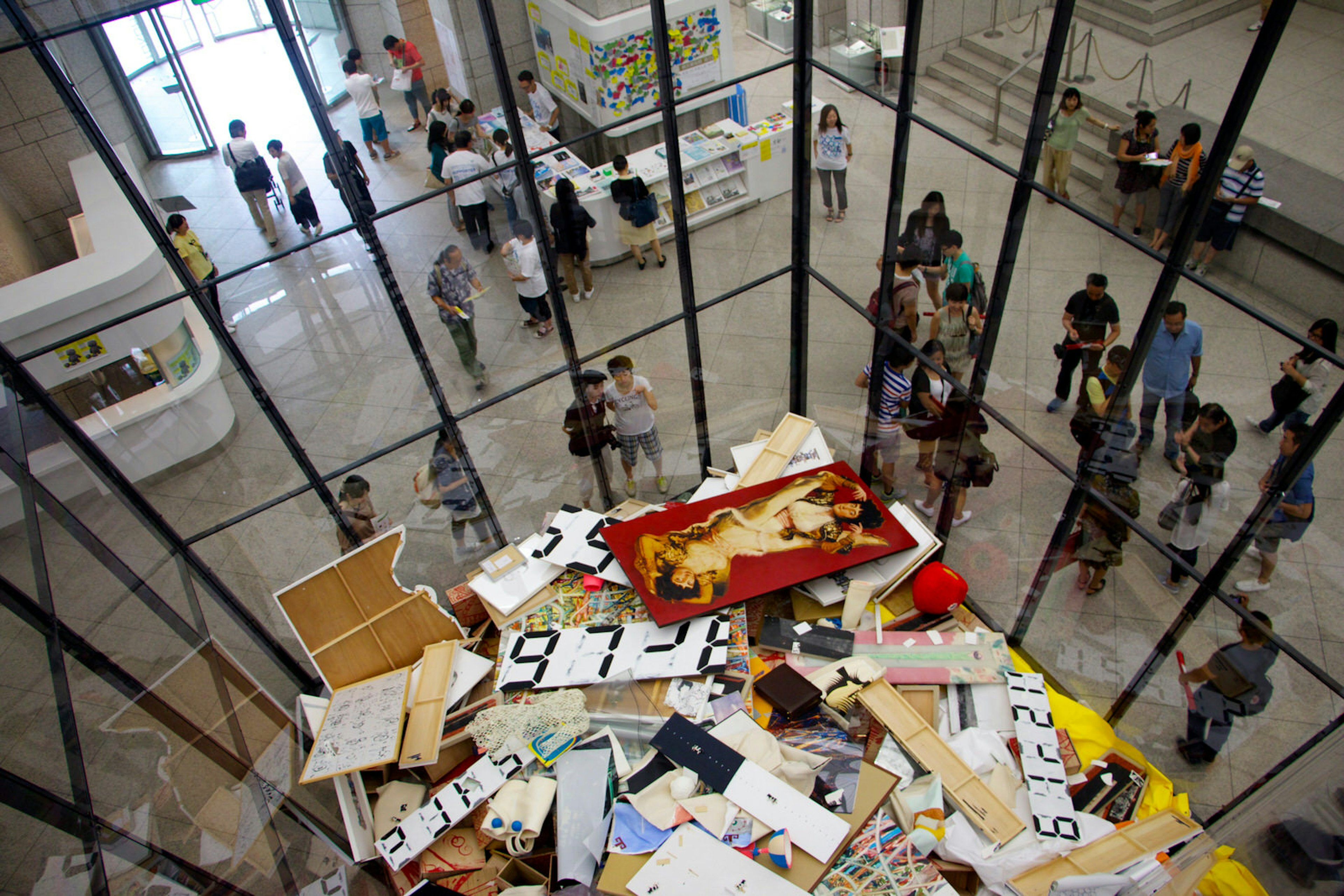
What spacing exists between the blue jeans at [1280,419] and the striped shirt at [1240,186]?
38.9 inches

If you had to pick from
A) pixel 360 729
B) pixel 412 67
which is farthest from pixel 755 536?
pixel 412 67

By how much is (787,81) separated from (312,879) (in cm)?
640

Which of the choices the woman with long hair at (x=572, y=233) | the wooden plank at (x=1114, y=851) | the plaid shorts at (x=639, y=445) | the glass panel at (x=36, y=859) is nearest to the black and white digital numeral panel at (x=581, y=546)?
the plaid shorts at (x=639, y=445)

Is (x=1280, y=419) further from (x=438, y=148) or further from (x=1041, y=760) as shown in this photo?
(x=438, y=148)

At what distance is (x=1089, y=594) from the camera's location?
6.00 m

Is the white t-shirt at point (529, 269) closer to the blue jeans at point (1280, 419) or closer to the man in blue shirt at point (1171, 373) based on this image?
the man in blue shirt at point (1171, 373)

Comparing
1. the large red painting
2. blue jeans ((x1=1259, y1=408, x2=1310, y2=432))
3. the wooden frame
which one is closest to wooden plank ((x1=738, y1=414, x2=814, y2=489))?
the large red painting

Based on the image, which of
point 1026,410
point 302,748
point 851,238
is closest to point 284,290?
point 302,748

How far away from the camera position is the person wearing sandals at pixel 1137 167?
455 cm

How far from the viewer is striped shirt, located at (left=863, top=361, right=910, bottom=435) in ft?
22.8

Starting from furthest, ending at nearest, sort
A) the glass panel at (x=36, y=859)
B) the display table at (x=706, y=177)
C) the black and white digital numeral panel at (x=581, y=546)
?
the black and white digital numeral panel at (x=581, y=546) → the display table at (x=706, y=177) → the glass panel at (x=36, y=859)

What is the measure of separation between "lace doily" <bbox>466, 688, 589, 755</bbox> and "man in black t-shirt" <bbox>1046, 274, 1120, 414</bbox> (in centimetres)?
393

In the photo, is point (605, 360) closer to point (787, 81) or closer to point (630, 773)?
point (787, 81)

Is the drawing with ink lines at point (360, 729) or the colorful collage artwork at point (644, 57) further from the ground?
the colorful collage artwork at point (644, 57)
